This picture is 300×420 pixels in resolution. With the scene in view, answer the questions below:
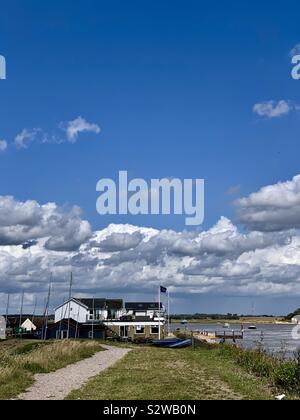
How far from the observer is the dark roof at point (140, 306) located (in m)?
101

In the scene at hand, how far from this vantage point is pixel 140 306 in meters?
102

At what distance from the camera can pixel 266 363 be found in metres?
22.8

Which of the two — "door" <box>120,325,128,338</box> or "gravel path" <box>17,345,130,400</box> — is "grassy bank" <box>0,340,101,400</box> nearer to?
"gravel path" <box>17,345,130,400</box>

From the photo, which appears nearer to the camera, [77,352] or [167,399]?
[167,399]

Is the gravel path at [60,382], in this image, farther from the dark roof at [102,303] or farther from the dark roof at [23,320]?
the dark roof at [23,320]

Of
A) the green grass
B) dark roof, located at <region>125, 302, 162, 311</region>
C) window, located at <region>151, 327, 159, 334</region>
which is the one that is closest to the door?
→ window, located at <region>151, 327, 159, 334</region>

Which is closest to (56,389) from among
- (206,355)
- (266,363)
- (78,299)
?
(266,363)

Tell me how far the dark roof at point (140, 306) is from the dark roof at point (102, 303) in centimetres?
322

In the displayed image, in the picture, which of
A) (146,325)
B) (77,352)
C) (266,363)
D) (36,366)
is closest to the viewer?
(36,366)

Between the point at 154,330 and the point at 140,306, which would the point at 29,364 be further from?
the point at 140,306

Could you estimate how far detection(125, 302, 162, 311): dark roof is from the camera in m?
101

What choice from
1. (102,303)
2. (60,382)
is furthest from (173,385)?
(102,303)
